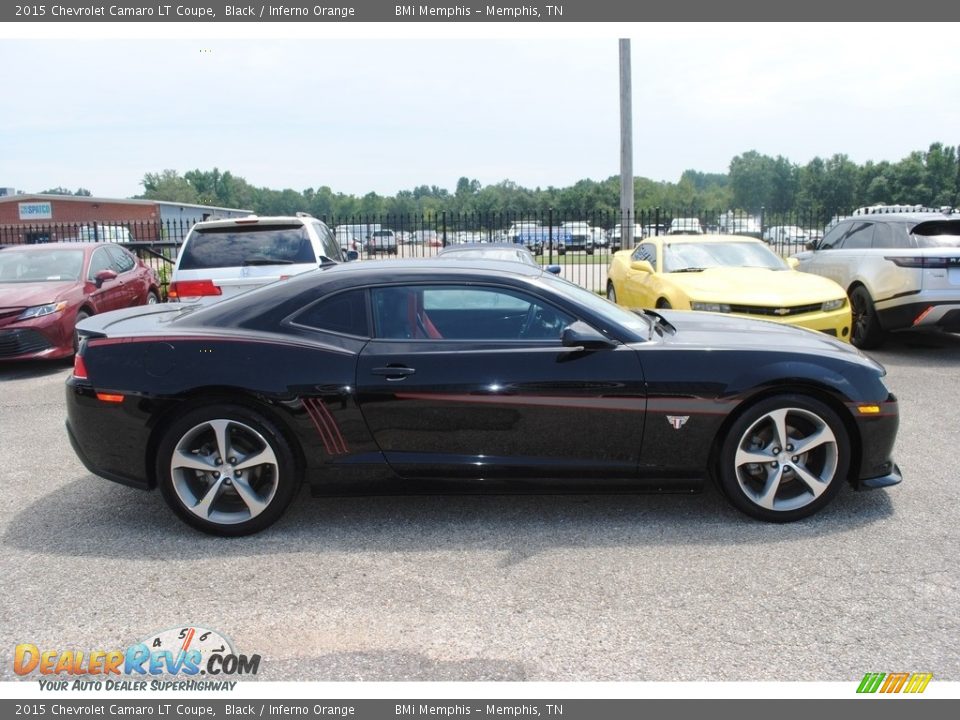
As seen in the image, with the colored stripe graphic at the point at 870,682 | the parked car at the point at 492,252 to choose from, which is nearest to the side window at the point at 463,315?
the colored stripe graphic at the point at 870,682

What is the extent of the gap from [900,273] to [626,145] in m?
8.55

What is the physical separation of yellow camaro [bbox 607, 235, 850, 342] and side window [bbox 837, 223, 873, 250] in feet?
4.82

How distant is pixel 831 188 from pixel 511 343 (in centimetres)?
10675

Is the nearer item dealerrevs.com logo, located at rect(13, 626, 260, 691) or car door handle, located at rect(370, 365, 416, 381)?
dealerrevs.com logo, located at rect(13, 626, 260, 691)

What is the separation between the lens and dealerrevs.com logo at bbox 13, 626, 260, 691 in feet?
9.20

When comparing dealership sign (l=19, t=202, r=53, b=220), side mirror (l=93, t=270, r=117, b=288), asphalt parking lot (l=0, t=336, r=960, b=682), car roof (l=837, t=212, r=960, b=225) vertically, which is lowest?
asphalt parking lot (l=0, t=336, r=960, b=682)

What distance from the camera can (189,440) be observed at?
3992 mm

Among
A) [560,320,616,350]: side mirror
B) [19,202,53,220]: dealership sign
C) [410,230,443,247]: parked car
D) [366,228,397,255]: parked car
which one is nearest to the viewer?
[560,320,616,350]: side mirror

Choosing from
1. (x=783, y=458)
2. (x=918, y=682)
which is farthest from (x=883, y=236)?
(x=918, y=682)

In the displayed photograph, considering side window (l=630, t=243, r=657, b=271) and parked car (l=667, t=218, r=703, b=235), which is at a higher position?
parked car (l=667, t=218, r=703, b=235)

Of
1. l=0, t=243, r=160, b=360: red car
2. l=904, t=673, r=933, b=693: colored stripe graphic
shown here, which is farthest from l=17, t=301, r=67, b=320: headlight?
l=904, t=673, r=933, b=693: colored stripe graphic

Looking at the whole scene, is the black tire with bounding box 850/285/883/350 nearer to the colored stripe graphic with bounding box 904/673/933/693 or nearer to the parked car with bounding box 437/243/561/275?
the parked car with bounding box 437/243/561/275

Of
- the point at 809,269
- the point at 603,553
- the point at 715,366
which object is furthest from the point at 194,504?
the point at 809,269

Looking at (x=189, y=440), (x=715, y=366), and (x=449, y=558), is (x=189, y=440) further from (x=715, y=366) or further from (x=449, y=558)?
(x=715, y=366)
